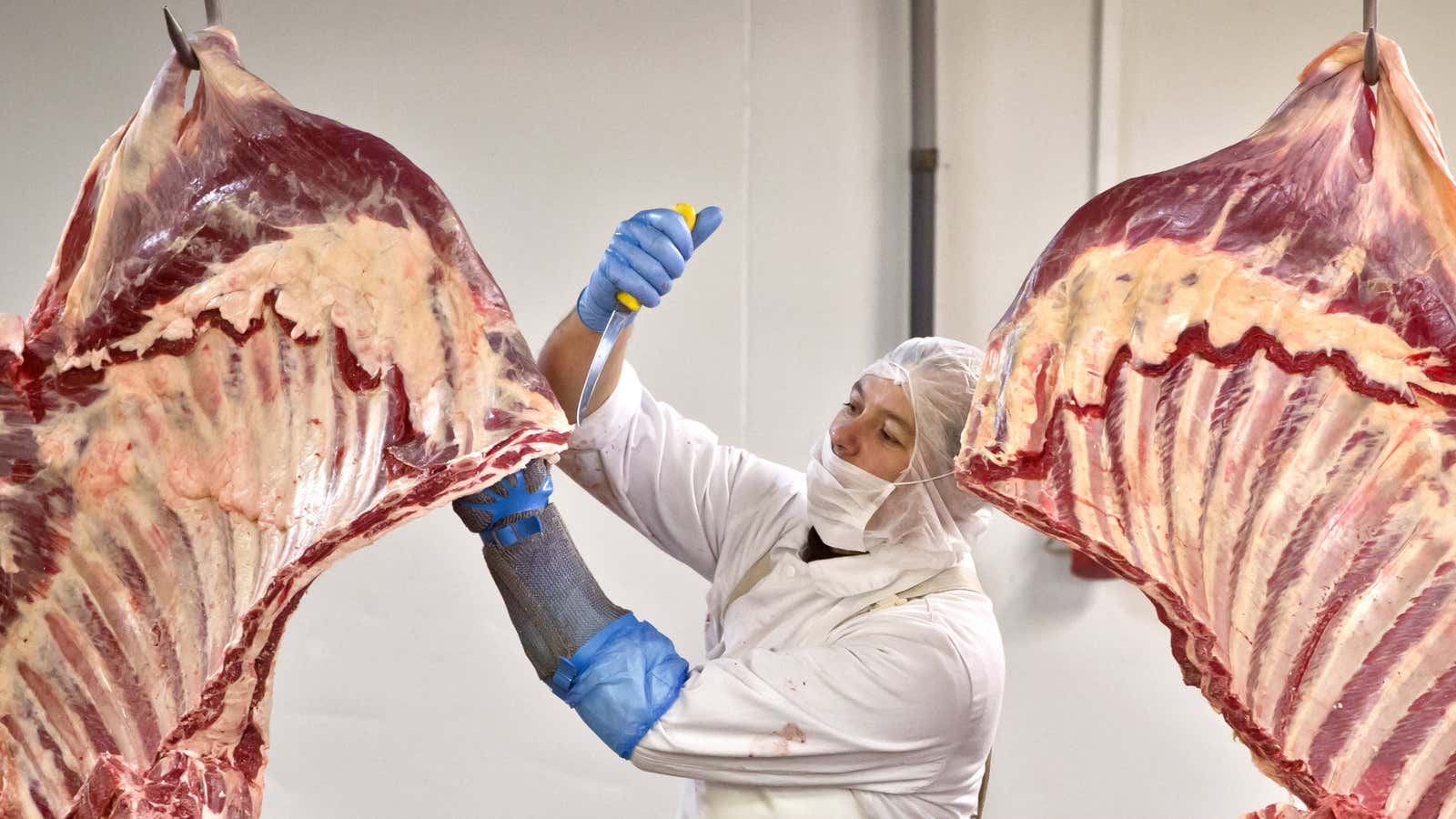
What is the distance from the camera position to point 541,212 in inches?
107

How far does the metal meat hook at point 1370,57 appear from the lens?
119 cm

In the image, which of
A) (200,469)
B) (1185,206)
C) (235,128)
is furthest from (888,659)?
(235,128)

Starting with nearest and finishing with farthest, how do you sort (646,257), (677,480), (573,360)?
(646,257) < (573,360) < (677,480)

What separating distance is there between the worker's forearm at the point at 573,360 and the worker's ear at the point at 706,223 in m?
0.16

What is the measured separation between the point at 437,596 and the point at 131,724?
4.64 feet

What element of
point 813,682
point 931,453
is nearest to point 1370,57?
point 931,453

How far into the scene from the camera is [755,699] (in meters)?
1.66

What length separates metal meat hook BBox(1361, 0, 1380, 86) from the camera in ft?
3.91

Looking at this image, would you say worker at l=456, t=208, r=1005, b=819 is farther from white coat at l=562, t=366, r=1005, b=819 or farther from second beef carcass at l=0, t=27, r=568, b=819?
second beef carcass at l=0, t=27, r=568, b=819

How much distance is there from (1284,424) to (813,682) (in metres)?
0.70

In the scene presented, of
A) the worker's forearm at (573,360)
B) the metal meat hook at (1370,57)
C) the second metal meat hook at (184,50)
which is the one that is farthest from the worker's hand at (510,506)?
the metal meat hook at (1370,57)

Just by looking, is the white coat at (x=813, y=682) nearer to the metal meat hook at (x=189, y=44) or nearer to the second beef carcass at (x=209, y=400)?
the second beef carcass at (x=209, y=400)

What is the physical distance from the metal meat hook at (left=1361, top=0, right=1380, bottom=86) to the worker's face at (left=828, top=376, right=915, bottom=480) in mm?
720

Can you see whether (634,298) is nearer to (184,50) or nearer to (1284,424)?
(184,50)
